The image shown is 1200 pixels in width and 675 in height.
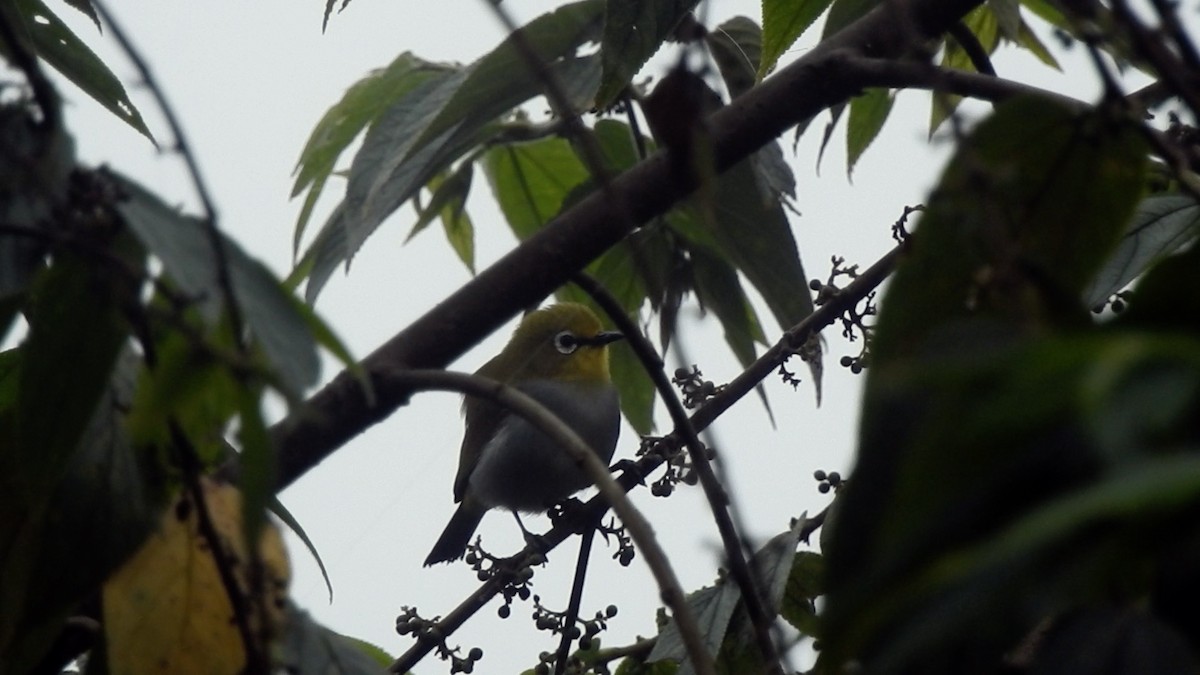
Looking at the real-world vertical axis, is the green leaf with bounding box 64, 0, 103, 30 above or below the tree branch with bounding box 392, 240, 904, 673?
above

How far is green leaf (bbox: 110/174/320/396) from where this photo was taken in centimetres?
91

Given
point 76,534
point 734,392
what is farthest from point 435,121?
point 76,534

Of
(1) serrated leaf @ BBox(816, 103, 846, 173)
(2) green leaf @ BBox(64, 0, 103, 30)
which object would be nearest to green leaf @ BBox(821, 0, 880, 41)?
(1) serrated leaf @ BBox(816, 103, 846, 173)

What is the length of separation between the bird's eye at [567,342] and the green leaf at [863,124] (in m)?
3.80

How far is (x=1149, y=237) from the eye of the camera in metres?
1.72

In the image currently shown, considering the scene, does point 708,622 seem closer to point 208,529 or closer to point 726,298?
point 726,298

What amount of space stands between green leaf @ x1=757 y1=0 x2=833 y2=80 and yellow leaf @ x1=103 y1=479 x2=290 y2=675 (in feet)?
3.12

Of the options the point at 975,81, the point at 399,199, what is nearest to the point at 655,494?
the point at 399,199

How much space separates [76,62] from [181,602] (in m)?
0.91

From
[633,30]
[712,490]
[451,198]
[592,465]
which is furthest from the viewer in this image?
[451,198]

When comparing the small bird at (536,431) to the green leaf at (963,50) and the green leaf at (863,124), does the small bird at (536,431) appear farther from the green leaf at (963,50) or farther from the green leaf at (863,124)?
the green leaf at (863,124)

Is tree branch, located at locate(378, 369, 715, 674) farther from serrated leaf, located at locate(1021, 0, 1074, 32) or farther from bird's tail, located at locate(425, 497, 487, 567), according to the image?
bird's tail, located at locate(425, 497, 487, 567)

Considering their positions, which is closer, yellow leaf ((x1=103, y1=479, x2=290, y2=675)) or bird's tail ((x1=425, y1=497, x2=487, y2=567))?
yellow leaf ((x1=103, y1=479, x2=290, y2=675))

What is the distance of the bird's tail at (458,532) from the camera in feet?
20.2
